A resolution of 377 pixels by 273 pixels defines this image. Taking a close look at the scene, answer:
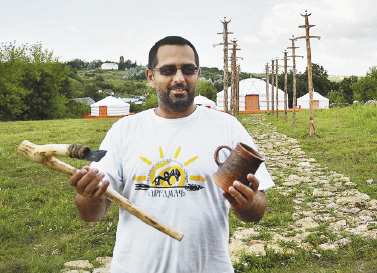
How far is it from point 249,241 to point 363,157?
704 cm

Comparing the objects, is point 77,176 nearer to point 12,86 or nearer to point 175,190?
point 175,190

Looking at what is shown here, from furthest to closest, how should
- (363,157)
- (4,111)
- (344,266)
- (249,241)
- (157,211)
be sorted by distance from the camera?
(4,111) → (363,157) → (249,241) → (344,266) → (157,211)

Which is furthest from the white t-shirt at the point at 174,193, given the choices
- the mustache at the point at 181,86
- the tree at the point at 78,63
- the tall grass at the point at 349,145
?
the tree at the point at 78,63

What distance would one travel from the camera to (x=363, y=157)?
1123 centimetres

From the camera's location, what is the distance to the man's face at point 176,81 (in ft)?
7.70

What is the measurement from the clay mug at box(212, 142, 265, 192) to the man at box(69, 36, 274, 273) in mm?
64

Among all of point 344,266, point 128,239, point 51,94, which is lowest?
point 344,266

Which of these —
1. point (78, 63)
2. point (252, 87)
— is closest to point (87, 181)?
point (252, 87)

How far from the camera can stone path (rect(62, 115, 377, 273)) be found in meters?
5.48

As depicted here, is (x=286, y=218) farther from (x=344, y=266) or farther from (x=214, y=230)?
(x=214, y=230)

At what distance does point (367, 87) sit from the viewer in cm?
5544

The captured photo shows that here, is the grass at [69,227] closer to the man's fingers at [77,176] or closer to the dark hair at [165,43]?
the dark hair at [165,43]

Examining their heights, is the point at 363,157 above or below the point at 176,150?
below

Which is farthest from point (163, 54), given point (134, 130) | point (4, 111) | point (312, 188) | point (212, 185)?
point (4, 111)
